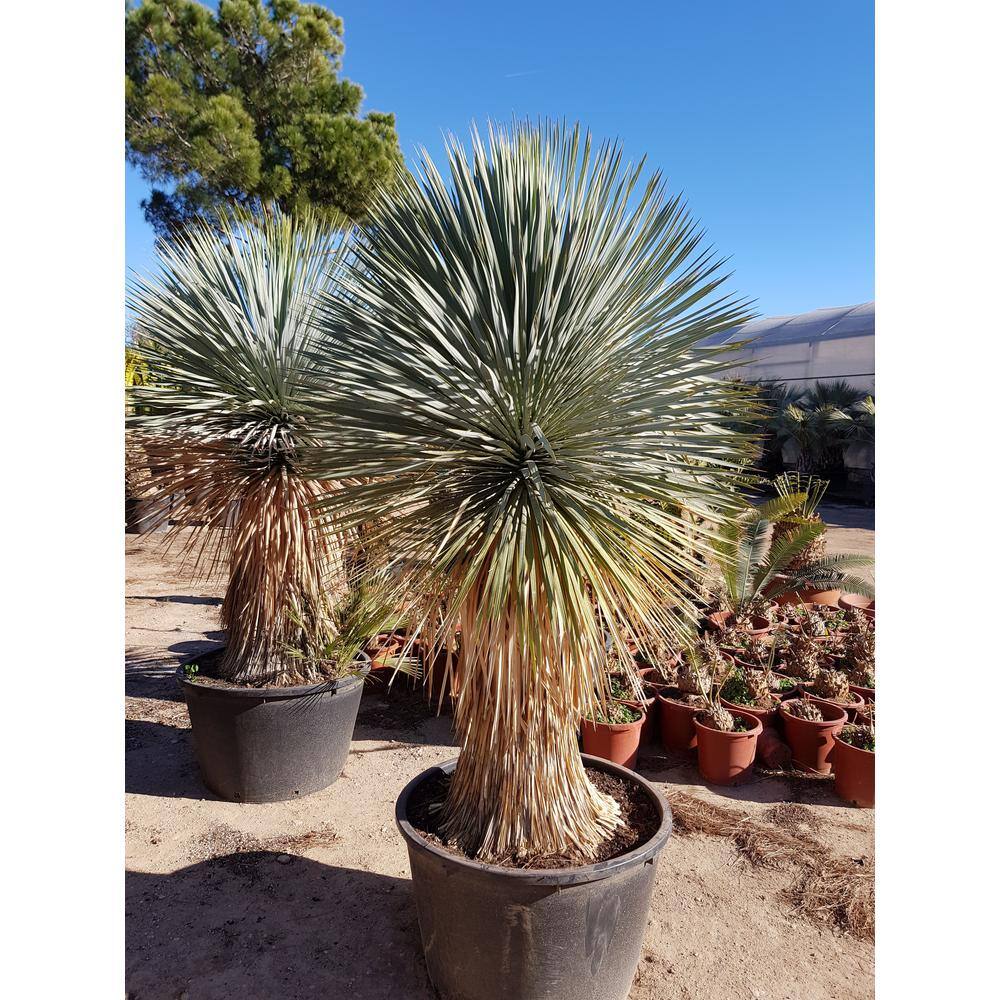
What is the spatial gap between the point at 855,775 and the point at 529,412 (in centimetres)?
278

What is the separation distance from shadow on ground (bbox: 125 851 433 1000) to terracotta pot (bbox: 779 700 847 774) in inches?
88.7

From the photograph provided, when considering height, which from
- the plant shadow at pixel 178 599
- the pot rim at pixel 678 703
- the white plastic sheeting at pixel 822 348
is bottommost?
the pot rim at pixel 678 703

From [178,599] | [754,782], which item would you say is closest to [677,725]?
[754,782]

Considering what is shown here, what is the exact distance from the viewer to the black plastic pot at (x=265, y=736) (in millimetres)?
3412

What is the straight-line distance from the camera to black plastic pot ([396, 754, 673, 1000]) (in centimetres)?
197

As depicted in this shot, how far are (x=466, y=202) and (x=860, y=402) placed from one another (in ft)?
57.9

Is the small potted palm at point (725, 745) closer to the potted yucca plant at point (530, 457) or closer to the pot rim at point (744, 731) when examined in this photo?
the pot rim at point (744, 731)

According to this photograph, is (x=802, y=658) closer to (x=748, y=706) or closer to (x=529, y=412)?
(x=748, y=706)

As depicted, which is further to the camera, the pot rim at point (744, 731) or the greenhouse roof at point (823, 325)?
the greenhouse roof at point (823, 325)

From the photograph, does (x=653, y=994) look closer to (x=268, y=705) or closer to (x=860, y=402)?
(x=268, y=705)

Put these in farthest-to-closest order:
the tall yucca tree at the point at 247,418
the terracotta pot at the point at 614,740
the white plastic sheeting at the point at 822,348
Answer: the white plastic sheeting at the point at 822,348 < the terracotta pot at the point at 614,740 < the tall yucca tree at the point at 247,418

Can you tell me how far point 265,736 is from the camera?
11.2 ft

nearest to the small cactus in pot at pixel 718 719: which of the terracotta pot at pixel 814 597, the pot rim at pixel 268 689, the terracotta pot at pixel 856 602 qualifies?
the pot rim at pixel 268 689

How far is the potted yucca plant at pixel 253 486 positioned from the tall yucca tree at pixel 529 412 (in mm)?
1157
